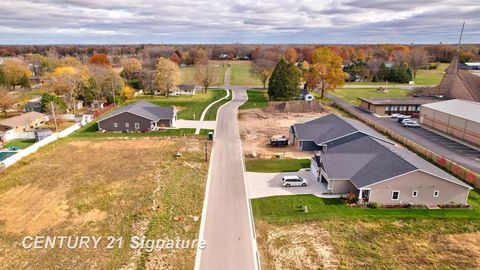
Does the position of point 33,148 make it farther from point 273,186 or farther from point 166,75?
point 166,75

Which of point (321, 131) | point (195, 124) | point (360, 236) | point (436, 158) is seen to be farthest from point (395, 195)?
point (195, 124)

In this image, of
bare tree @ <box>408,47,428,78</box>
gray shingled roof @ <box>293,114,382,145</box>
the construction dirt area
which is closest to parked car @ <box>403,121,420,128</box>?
the construction dirt area

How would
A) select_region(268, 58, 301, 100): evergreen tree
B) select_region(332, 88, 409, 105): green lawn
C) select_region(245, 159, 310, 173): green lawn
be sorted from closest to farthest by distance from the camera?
select_region(245, 159, 310, 173): green lawn < select_region(268, 58, 301, 100): evergreen tree < select_region(332, 88, 409, 105): green lawn

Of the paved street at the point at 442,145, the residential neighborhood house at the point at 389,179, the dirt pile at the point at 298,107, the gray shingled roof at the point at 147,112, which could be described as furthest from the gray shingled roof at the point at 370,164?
the dirt pile at the point at 298,107

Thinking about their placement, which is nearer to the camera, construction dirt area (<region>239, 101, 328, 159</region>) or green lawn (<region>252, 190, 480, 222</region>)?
green lawn (<region>252, 190, 480, 222</region>)

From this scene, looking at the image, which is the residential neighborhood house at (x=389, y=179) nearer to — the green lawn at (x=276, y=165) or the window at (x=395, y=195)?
the window at (x=395, y=195)

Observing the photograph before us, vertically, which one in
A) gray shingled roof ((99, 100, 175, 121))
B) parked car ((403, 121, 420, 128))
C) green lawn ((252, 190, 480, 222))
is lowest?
green lawn ((252, 190, 480, 222))

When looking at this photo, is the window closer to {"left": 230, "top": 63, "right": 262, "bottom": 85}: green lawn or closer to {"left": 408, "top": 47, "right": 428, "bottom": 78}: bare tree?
{"left": 230, "top": 63, "right": 262, "bottom": 85}: green lawn
